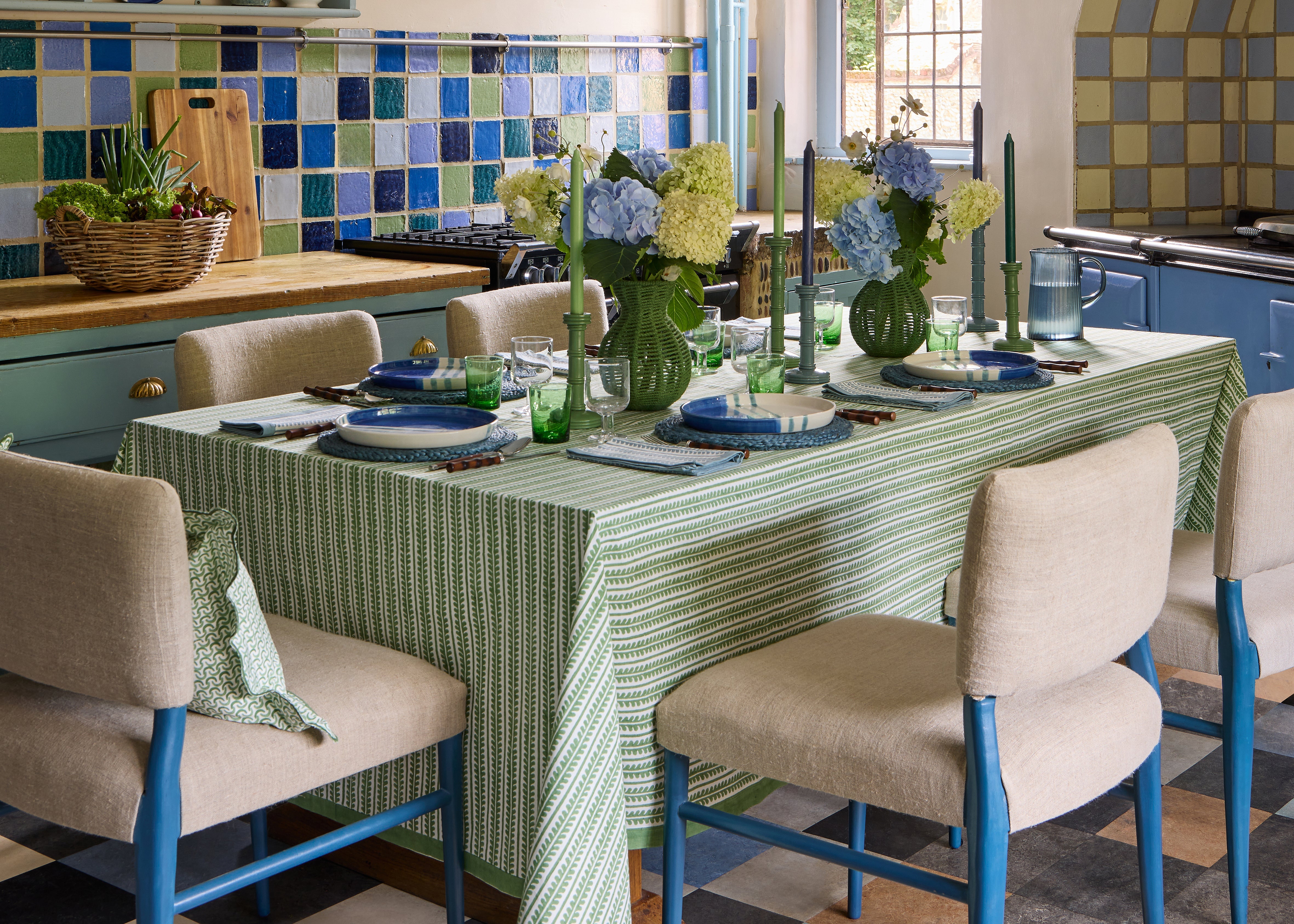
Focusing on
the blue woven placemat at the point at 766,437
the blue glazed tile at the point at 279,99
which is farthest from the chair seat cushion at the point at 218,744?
the blue glazed tile at the point at 279,99

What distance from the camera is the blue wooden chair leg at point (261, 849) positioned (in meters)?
2.14

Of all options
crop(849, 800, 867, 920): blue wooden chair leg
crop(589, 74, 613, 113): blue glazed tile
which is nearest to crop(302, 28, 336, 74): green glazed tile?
crop(589, 74, 613, 113): blue glazed tile

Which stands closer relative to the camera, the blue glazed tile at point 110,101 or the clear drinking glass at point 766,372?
the clear drinking glass at point 766,372

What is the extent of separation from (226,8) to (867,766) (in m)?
2.77

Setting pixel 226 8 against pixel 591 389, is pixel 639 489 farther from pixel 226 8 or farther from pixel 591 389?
pixel 226 8

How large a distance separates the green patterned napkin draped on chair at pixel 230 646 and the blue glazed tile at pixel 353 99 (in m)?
2.64

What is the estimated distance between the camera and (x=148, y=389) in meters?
2.98

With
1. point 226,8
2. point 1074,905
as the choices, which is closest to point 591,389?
point 1074,905

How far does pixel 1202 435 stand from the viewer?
2.80m

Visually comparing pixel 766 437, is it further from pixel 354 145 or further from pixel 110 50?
pixel 354 145

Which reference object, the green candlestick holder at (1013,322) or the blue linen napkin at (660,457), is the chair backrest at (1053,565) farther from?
the green candlestick holder at (1013,322)

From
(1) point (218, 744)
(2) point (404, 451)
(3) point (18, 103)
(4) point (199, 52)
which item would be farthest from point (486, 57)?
(1) point (218, 744)

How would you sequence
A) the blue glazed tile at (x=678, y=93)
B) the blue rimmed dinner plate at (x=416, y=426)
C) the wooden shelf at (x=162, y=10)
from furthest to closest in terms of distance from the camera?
the blue glazed tile at (x=678, y=93) → the wooden shelf at (x=162, y=10) → the blue rimmed dinner plate at (x=416, y=426)

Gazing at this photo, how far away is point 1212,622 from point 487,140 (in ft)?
9.65
